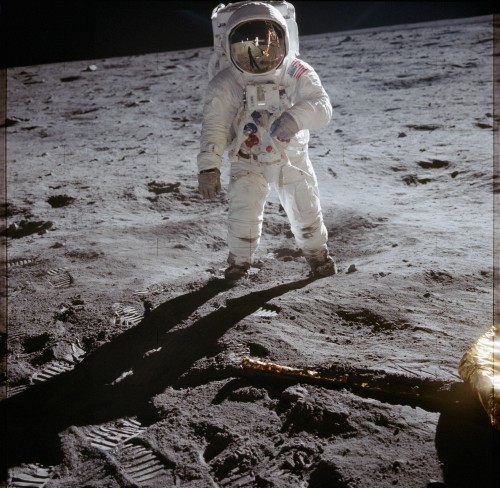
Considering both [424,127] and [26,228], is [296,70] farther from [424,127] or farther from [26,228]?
[424,127]

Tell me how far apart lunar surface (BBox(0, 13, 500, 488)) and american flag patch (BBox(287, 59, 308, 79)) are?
1.01 m

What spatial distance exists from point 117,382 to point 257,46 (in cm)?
155

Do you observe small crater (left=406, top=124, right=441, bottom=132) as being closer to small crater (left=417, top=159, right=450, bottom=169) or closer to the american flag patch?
small crater (left=417, top=159, right=450, bottom=169)

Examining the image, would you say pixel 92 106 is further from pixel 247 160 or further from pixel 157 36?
pixel 157 36

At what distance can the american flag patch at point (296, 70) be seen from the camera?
2.34 metres

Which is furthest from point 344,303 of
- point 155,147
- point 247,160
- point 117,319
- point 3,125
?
point 3,125

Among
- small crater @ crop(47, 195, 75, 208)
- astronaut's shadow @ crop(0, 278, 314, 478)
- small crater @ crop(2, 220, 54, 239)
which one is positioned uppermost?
small crater @ crop(47, 195, 75, 208)

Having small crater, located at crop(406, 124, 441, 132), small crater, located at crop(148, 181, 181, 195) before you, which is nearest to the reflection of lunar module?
small crater, located at crop(148, 181, 181, 195)

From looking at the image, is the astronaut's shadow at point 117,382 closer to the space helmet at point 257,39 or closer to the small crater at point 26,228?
the space helmet at point 257,39

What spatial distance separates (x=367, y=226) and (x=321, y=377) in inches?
60.0

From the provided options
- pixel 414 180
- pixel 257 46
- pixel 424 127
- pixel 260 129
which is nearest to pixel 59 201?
pixel 260 129

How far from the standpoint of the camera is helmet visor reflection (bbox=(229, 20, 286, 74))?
2.17 metres

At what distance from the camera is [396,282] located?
7.58 ft

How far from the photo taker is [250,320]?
212 centimetres
